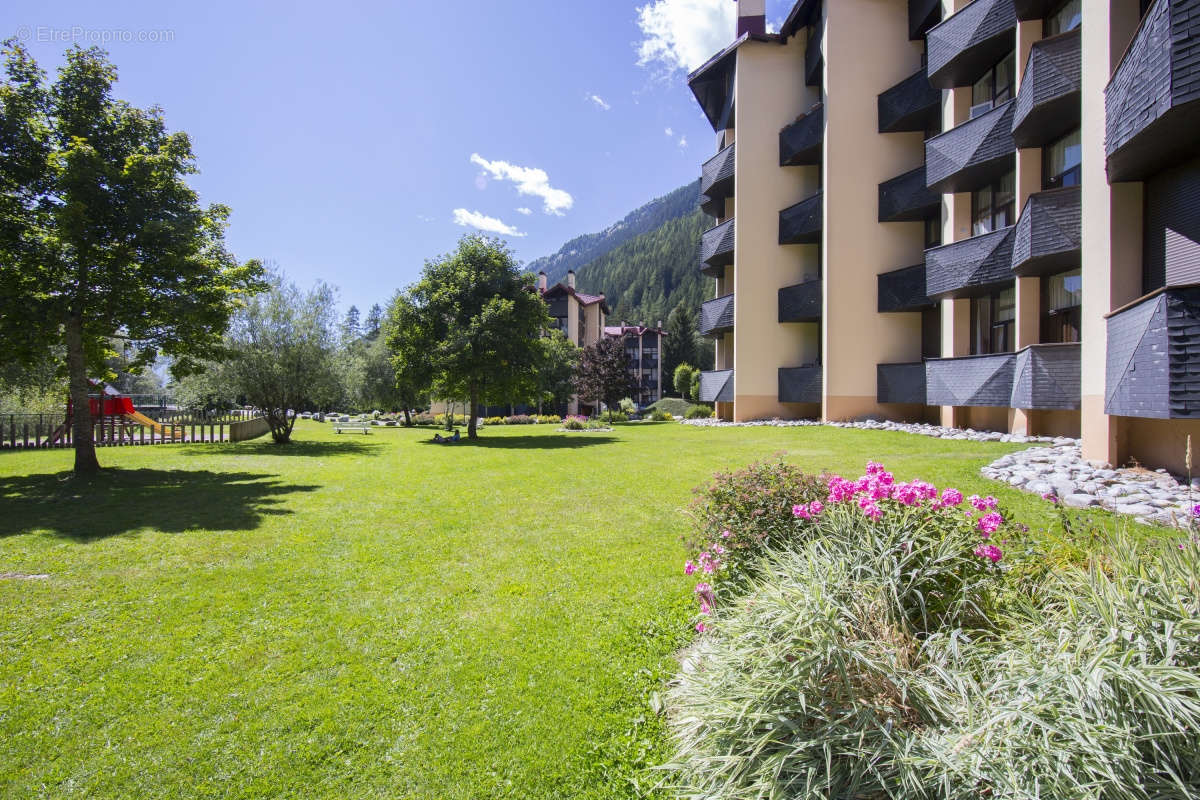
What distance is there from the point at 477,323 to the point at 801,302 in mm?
15169

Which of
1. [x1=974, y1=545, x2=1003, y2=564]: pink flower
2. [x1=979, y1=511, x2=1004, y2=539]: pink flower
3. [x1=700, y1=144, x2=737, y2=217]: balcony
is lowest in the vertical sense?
[x1=974, y1=545, x2=1003, y2=564]: pink flower

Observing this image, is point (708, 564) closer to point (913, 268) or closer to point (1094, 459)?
point (1094, 459)

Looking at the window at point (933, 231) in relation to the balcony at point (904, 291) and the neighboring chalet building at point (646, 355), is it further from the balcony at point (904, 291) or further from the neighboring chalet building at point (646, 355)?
the neighboring chalet building at point (646, 355)

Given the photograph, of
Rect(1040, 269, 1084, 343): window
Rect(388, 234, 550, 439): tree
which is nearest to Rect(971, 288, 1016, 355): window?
Rect(1040, 269, 1084, 343): window

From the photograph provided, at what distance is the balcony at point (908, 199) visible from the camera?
18828 mm

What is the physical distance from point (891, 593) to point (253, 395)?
25243 millimetres

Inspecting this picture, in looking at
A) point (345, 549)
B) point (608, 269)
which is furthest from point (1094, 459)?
point (608, 269)

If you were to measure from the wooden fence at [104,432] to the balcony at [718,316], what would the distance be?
25.2 metres

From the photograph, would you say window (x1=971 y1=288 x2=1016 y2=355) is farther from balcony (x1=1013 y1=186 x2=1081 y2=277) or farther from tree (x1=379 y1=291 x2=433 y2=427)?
tree (x1=379 y1=291 x2=433 y2=427)

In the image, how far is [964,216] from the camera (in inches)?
663

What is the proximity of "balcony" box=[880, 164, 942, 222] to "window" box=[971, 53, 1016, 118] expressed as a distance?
2633 millimetres

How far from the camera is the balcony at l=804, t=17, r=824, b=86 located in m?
22.4

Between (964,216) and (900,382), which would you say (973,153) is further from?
(900,382)

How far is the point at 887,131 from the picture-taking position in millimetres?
20797
